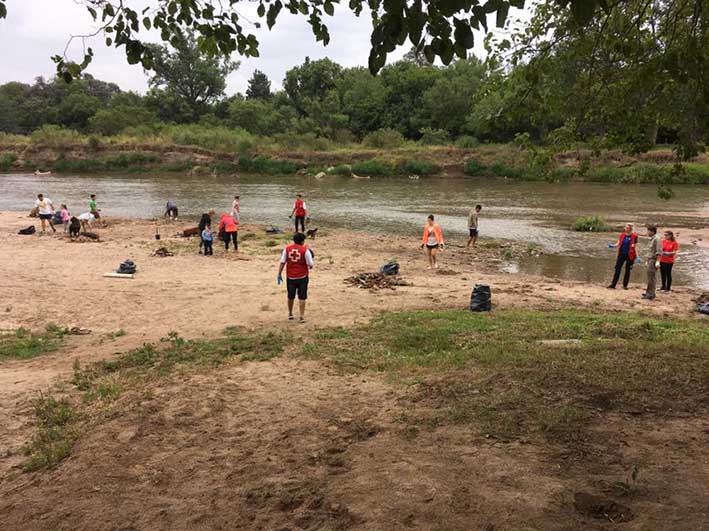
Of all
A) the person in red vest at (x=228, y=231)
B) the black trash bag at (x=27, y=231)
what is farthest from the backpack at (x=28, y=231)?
the person in red vest at (x=228, y=231)

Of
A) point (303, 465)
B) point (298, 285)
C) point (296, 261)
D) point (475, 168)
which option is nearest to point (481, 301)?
point (298, 285)

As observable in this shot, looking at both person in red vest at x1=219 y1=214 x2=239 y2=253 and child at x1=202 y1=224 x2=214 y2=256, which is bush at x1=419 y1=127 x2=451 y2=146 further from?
child at x1=202 y1=224 x2=214 y2=256

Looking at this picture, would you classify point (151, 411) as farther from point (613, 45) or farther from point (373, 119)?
point (373, 119)

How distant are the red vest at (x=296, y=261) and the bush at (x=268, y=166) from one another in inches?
2035

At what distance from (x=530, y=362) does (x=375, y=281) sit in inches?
279

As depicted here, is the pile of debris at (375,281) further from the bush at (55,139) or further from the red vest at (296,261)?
the bush at (55,139)

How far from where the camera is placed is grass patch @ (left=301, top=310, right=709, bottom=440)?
5492mm

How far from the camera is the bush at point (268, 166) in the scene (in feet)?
200

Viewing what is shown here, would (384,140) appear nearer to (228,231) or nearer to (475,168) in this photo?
(475,168)

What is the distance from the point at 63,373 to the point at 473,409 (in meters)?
5.26

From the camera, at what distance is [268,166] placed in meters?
61.7

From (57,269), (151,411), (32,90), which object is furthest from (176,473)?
(32,90)

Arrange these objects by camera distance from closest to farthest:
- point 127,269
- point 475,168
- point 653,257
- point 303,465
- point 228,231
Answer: point 303,465, point 653,257, point 127,269, point 228,231, point 475,168

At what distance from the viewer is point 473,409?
5.55m
